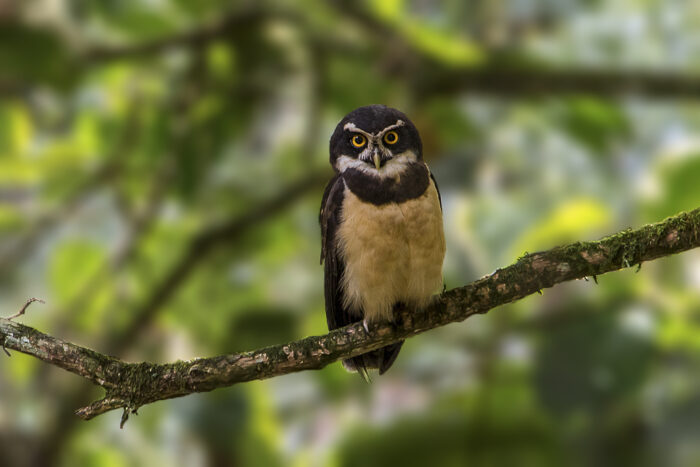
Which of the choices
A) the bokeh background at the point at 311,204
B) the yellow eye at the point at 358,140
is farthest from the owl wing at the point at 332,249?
the bokeh background at the point at 311,204

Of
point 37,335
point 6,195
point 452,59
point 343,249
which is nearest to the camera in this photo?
point 37,335

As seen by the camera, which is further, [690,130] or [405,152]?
[690,130]

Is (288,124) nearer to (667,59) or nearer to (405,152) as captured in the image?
(667,59)

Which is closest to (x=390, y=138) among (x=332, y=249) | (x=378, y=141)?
(x=378, y=141)

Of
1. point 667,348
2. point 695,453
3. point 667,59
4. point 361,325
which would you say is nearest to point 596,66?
point 667,59

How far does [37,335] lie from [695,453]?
4.09 m

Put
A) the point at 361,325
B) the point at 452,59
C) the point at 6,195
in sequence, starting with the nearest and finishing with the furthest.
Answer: the point at 361,325, the point at 452,59, the point at 6,195

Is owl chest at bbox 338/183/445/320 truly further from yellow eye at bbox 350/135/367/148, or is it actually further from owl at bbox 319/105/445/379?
yellow eye at bbox 350/135/367/148

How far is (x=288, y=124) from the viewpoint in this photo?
5500mm

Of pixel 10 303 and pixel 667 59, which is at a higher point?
pixel 667 59

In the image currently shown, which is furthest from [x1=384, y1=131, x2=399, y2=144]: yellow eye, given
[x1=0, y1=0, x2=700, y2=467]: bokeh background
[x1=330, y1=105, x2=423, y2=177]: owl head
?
[x1=0, y1=0, x2=700, y2=467]: bokeh background

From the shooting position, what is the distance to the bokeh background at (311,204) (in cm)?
475

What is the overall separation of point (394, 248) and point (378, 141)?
0.99 ft

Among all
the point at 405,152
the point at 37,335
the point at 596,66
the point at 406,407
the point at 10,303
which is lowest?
the point at 37,335
